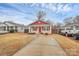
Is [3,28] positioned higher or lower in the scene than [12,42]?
higher

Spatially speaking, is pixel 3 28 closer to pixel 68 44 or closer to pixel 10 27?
pixel 10 27

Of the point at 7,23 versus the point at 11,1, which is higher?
the point at 11,1

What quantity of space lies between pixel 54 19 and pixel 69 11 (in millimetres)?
163

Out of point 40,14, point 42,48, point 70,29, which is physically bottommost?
point 42,48

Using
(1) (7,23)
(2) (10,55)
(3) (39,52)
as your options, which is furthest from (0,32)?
(3) (39,52)

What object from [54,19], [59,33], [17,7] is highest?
[17,7]

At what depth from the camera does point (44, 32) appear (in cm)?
181

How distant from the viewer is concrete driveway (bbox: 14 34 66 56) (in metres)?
1.74

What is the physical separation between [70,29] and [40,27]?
29 cm

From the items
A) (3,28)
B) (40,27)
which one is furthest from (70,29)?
(3,28)

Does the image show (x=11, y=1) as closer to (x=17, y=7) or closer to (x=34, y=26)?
(x=17, y=7)

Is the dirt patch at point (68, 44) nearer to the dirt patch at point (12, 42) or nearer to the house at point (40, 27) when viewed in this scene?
the house at point (40, 27)

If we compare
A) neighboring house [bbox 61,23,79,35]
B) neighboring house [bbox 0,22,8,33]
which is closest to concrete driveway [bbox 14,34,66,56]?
neighboring house [bbox 61,23,79,35]

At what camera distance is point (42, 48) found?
176cm
